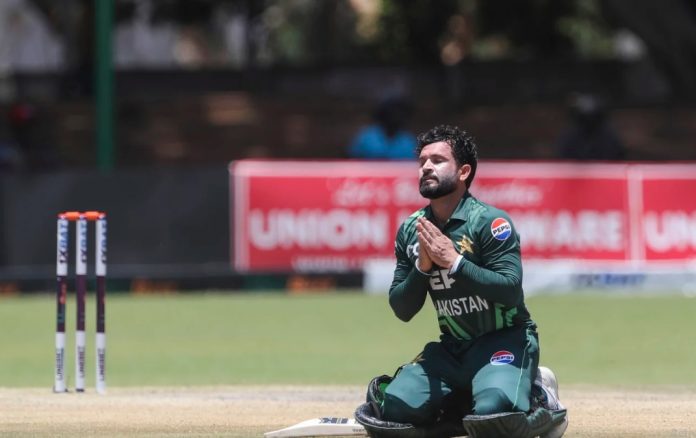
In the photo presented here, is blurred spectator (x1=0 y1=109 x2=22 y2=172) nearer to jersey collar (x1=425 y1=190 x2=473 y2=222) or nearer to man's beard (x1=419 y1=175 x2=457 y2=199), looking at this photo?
jersey collar (x1=425 y1=190 x2=473 y2=222)

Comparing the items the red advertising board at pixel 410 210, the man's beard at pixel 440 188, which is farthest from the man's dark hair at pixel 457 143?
the red advertising board at pixel 410 210

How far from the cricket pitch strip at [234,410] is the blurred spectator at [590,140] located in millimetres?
9425

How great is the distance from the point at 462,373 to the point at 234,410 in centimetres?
208

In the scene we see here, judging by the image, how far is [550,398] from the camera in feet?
27.6

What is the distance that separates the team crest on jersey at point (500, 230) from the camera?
8.27 meters

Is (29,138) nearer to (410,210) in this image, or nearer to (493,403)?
(410,210)

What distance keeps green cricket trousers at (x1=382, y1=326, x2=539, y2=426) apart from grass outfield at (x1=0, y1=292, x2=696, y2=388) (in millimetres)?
3972

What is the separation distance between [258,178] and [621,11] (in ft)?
33.3

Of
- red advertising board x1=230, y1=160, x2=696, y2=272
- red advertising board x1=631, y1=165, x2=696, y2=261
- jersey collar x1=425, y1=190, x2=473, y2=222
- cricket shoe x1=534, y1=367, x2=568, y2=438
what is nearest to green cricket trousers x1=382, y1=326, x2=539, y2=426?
cricket shoe x1=534, y1=367, x2=568, y2=438

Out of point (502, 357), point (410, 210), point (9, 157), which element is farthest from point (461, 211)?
point (9, 157)

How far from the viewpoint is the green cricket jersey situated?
26.8 feet

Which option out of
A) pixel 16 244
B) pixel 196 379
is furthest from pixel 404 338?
pixel 16 244

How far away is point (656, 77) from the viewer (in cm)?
3541

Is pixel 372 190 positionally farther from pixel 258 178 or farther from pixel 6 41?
pixel 6 41
